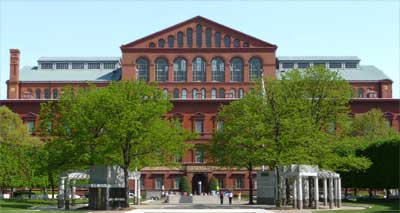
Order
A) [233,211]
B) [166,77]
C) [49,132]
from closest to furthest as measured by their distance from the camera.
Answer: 1. [233,211]
2. [49,132]
3. [166,77]

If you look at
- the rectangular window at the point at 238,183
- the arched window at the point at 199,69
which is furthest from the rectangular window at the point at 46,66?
the rectangular window at the point at 238,183

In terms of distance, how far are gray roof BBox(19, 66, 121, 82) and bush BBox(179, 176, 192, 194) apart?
80.7 ft

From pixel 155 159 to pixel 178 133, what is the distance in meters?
3.12

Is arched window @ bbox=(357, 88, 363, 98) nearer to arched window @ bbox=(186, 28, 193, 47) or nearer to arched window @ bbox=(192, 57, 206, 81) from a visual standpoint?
arched window @ bbox=(192, 57, 206, 81)

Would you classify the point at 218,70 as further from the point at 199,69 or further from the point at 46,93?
the point at 46,93

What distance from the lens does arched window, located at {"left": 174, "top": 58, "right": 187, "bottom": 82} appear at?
9819 centimetres

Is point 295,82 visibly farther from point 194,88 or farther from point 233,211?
point 194,88

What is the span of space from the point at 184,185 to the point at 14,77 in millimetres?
36864

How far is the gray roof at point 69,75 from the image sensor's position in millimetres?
104938

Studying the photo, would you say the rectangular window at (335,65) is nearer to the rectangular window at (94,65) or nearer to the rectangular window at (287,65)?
→ the rectangular window at (287,65)

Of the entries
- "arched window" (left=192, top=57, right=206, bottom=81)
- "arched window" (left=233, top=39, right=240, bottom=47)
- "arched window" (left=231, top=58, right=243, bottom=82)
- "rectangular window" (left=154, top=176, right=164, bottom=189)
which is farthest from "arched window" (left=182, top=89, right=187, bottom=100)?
"rectangular window" (left=154, top=176, right=164, bottom=189)

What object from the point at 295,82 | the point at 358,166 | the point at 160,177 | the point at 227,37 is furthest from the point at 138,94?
the point at 227,37

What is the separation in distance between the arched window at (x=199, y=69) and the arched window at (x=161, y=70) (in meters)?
4.42

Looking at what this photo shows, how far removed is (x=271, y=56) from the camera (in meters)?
97.5
